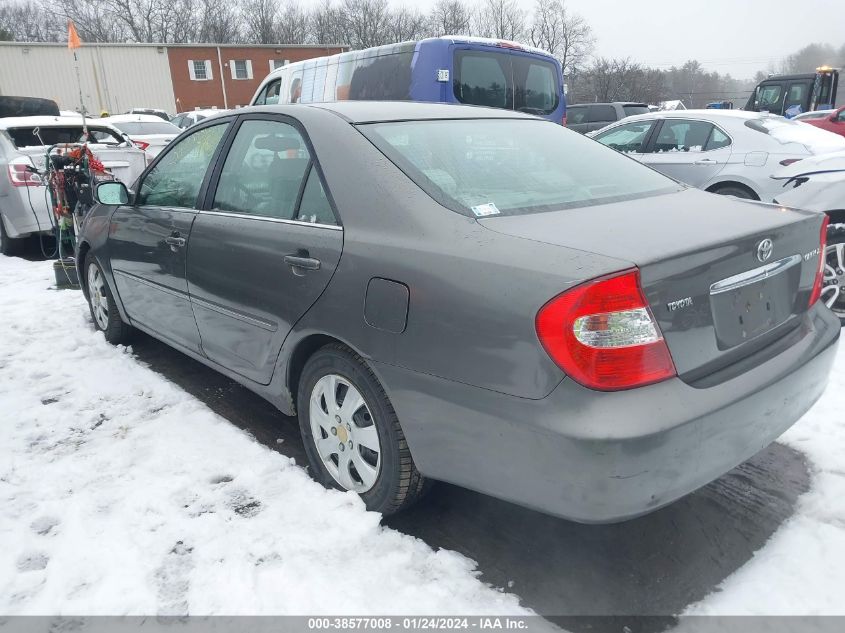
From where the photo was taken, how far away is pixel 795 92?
23.2m

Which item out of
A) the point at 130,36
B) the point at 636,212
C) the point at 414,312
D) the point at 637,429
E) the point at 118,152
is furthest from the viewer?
the point at 130,36

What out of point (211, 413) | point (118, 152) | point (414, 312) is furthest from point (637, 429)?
point (118, 152)

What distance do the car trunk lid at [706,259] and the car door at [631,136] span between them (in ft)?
18.6

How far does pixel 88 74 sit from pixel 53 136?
37087 millimetres

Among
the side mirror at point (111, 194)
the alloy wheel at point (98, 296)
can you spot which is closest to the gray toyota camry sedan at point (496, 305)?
the side mirror at point (111, 194)

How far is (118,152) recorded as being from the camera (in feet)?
27.7

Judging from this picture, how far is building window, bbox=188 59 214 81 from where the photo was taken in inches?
1759

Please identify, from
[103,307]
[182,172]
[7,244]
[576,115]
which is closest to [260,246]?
[182,172]

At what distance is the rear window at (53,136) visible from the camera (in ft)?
27.0

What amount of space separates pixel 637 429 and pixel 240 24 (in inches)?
3045

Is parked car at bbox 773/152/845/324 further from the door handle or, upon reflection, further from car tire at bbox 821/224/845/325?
the door handle

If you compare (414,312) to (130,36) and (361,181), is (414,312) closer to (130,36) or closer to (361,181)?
(361,181)

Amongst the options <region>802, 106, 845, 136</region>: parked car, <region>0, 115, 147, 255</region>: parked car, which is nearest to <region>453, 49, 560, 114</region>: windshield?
<region>0, 115, 147, 255</region>: parked car

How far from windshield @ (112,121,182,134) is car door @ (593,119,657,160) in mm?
10040
